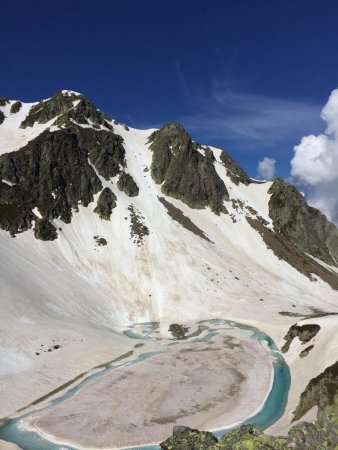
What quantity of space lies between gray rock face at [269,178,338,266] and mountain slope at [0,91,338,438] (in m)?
0.78

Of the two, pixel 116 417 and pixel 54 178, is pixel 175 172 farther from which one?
pixel 116 417

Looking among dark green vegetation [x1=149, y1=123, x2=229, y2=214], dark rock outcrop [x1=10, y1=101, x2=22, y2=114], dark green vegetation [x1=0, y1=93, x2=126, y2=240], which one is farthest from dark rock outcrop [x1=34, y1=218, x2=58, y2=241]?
dark rock outcrop [x1=10, y1=101, x2=22, y2=114]

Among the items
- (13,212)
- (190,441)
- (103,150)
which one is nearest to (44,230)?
(13,212)

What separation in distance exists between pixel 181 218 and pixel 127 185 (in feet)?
73.8

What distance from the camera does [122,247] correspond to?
399 ft

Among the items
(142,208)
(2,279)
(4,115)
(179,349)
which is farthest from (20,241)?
(4,115)

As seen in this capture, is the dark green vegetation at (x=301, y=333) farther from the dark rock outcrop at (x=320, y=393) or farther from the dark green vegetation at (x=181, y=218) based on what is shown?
the dark green vegetation at (x=181, y=218)

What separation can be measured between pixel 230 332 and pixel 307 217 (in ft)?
346

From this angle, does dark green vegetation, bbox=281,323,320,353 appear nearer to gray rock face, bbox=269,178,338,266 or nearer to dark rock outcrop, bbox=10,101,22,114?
gray rock face, bbox=269,178,338,266

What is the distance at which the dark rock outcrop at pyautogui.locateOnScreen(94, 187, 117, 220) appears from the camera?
129750 millimetres

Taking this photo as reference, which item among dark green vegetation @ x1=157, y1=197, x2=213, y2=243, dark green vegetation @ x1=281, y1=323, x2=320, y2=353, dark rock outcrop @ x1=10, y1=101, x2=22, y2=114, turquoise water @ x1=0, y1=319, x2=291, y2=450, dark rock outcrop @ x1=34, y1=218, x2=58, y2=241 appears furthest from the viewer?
dark rock outcrop @ x1=10, y1=101, x2=22, y2=114

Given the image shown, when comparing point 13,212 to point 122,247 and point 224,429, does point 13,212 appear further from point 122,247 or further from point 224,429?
point 224,429

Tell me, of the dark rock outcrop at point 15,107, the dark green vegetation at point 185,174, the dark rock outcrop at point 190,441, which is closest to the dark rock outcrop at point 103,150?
the dark green vegetation at point 185,174

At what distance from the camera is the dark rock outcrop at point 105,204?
129750 millimetres
